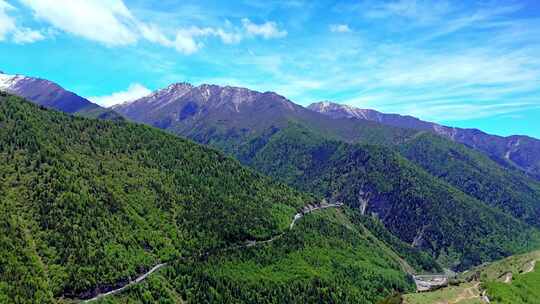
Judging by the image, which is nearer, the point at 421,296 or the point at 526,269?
the point at 421,296

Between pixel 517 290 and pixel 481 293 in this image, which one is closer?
pixel 481 293

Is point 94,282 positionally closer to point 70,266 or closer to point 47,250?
point 70,266

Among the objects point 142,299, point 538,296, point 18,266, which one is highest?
point 538,296

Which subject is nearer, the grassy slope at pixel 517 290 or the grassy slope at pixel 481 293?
the grassy slope at pixel 481 293

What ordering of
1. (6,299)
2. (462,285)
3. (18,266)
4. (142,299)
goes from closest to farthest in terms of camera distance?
(462,285), (6,299), (18,266), (142,299)

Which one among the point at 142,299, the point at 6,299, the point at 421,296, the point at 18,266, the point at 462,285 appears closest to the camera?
the point at 421,296

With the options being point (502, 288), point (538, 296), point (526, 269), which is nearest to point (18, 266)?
point (502, 288)

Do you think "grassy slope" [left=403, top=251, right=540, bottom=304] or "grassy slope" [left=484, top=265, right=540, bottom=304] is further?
"grassy slope" [left=484, top=265, right=540, bottom=304]

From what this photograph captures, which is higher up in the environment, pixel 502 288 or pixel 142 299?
pixel 502 288

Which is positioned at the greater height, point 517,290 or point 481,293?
point 481,293

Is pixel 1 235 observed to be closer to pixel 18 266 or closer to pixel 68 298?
pixel 18 266
